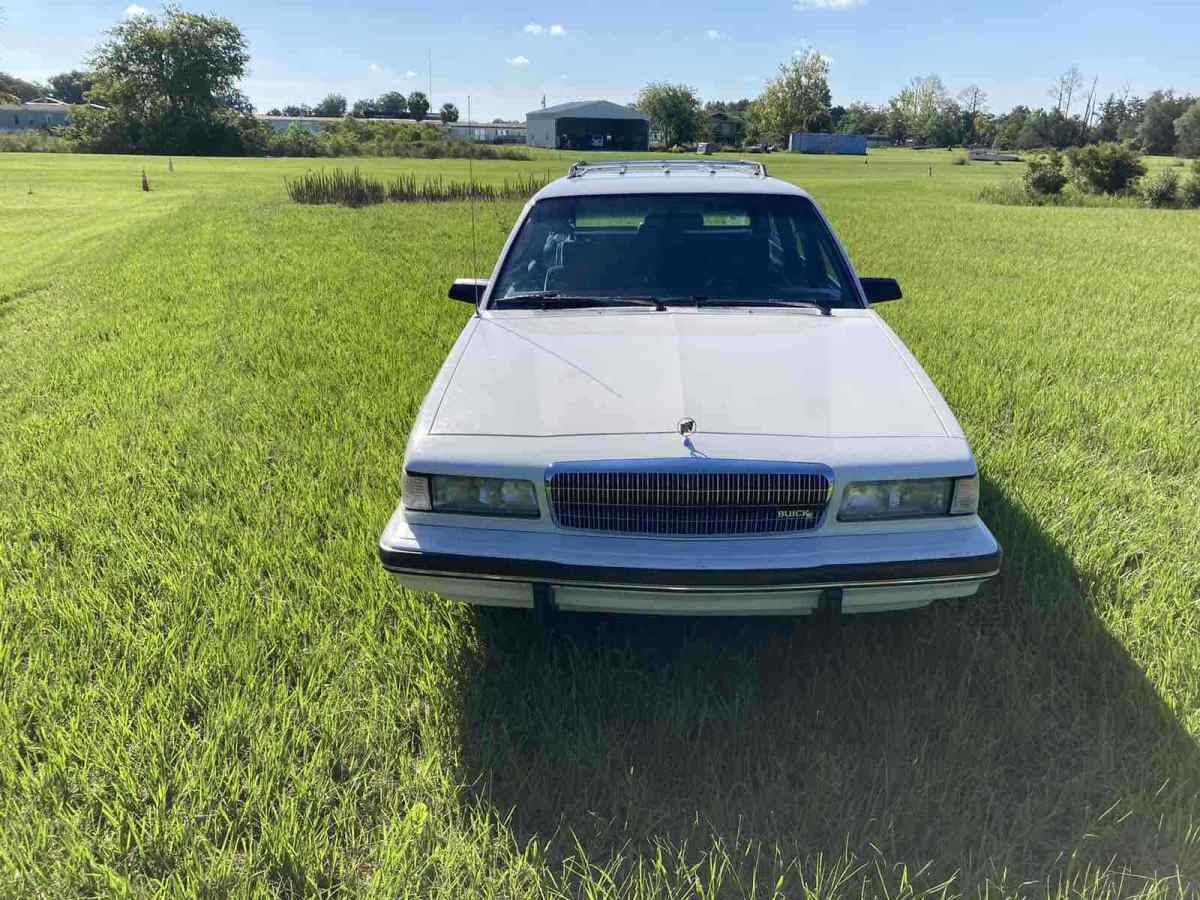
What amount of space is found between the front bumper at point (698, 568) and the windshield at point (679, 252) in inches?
58.5

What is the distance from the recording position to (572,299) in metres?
3.72

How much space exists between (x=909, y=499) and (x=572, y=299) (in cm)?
177

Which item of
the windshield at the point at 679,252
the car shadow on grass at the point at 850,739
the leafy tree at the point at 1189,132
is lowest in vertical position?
the car shadow on grass at the point at 850,739

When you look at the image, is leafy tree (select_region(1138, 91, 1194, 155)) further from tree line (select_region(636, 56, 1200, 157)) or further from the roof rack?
the roof rack

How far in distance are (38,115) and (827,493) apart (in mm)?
133206

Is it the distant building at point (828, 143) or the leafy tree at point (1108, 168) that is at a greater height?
the distant building at point (828, 143)

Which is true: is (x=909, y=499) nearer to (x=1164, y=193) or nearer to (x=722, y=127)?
(x=1164, y=193)

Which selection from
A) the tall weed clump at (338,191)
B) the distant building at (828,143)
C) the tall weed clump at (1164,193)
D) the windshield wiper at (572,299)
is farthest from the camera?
the distant building at (828,143)

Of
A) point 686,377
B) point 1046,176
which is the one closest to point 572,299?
point 686,377

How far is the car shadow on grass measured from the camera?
7.43 ft

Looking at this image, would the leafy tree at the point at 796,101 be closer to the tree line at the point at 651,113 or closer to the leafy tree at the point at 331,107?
the tree line at the point at 651,113

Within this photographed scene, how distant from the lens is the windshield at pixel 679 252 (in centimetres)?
380

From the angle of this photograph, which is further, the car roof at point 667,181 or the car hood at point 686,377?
the car roof at point 667,181

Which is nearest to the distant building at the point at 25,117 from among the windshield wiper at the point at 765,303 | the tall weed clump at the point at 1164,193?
the tall weed clump at the point at 1164,193
